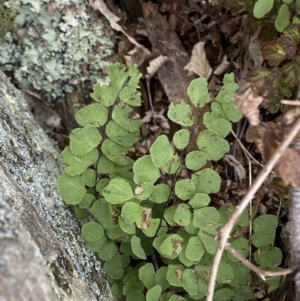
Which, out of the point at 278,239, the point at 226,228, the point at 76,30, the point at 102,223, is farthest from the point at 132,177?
the point at 76,30

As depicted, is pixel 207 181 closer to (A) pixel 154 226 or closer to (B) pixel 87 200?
(A) pixel 154 226

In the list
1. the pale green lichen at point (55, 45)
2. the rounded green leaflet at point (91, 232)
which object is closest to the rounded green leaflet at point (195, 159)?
the rounded green leaflet at point (91, 232)

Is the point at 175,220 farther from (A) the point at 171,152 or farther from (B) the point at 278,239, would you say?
(B) the point at 278,239

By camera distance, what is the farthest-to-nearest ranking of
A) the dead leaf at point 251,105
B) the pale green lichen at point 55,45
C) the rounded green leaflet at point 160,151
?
the pale green lichen at point 55,45, the rounded green leaflet at point 160,151, the dead leaf at point 251,105

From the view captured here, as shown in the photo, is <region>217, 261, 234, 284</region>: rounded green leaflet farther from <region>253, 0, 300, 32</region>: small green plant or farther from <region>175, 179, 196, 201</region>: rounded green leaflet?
<region>253, 0, 300, 32</region>: small green plant

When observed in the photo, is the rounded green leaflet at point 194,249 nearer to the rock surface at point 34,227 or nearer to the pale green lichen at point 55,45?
the rock surface at point 34,227

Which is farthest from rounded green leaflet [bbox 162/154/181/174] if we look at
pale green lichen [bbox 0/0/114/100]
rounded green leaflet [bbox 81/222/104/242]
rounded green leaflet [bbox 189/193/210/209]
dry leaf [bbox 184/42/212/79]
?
pale green lichen [bbox 0/0/114/100]
